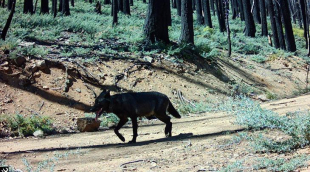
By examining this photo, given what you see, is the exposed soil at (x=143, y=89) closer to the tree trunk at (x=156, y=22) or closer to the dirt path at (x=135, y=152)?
the dirt path at (x=135, y=152)

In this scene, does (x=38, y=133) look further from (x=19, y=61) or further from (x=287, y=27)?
(x=287, y=27)

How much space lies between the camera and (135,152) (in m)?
6.40

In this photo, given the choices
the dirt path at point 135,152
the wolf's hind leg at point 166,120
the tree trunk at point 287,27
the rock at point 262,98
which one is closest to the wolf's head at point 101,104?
the dirt path at point 135,152

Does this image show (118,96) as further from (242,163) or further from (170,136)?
(242,163)

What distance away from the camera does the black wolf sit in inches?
280

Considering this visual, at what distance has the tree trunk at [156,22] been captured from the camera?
1580 cm

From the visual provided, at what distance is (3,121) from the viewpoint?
31.0 ft

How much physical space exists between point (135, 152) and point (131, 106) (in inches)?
45.6

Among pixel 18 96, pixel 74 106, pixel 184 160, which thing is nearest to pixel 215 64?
pixel 74 106

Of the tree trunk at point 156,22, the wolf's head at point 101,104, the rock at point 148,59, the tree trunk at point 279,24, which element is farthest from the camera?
the tree trunk at point 279,24

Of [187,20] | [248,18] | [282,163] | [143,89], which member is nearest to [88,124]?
[143,89]

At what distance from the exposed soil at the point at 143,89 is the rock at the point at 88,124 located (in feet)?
0.72

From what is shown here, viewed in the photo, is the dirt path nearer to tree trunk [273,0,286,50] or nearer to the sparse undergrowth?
the sparse undergrowth

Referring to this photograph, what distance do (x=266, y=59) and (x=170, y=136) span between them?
15.1 metres
